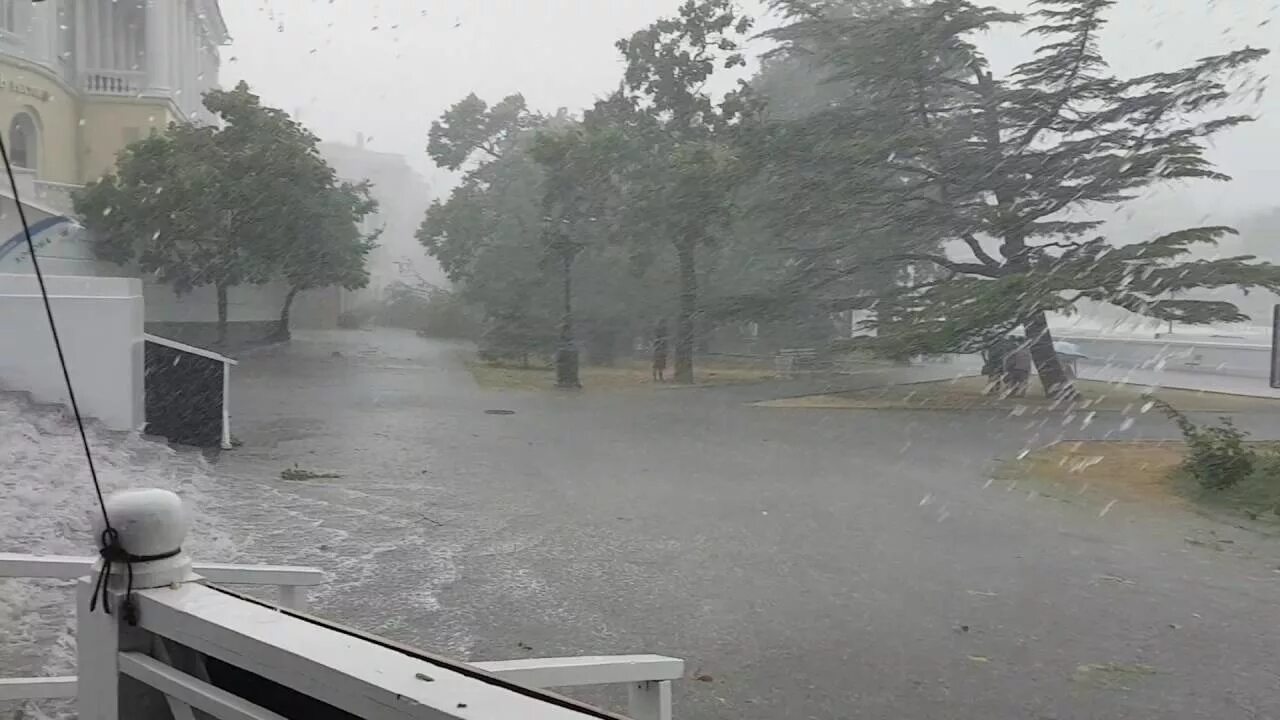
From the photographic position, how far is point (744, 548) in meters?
2.53

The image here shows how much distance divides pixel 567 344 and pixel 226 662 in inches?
94.9

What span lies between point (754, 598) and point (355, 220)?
1618mm

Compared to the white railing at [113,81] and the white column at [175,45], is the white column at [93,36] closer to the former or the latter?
the white railing at [113,81]

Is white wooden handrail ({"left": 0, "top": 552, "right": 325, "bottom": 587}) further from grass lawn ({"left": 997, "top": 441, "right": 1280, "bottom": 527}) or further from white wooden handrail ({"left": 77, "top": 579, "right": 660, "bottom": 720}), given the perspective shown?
grass lawn ({"left": 997, "top": 441, "right": 1280, "bottom": 527})

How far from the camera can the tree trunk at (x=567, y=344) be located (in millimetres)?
3002

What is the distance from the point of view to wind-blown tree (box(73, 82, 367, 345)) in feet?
8.22

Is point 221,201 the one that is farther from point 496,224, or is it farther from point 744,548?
point 744,548

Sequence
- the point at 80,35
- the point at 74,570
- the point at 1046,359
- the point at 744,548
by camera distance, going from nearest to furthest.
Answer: the point at 74,570
the point at 744,548
the point at 80,35
the point at 1046,359

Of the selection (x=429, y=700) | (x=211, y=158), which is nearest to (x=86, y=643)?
(x=429, y=700)

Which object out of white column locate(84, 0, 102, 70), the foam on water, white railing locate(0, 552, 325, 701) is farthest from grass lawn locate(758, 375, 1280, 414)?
white column locate(84, 0, 102, 70)

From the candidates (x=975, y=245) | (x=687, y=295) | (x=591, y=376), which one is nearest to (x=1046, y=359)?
(x=975, y=245)

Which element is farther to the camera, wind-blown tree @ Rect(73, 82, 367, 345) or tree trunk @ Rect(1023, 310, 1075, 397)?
tree trunk @ Rect(1023, 310, 1075, 397)

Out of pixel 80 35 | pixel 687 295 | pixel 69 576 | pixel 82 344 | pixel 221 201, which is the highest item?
pixel 80 35

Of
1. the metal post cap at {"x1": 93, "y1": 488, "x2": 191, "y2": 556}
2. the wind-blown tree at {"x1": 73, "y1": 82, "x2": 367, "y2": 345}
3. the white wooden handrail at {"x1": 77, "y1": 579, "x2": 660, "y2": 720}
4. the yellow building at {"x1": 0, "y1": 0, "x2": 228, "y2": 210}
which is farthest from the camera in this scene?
the wind-blown tree at {"x1": 73, "y1": 82, "x2": 367, "y2": 345}
